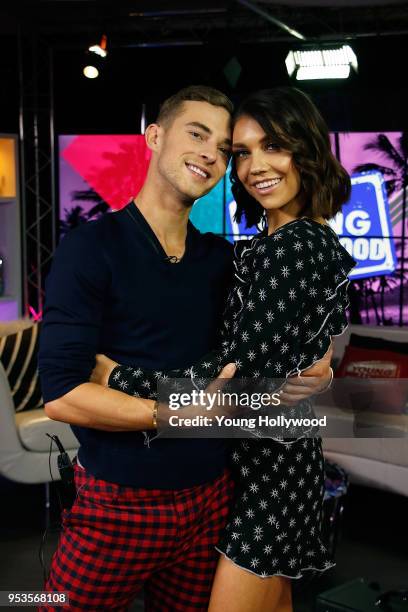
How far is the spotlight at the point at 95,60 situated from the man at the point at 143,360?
21.7ft

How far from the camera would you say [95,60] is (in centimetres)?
808

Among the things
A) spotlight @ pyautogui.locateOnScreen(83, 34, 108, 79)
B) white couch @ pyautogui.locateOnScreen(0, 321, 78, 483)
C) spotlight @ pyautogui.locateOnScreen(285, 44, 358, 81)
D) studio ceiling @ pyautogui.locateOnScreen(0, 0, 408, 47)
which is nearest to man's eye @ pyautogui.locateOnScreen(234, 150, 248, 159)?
white couch @ pyautogui.locateOnScreen(0, 321, 78, 483)

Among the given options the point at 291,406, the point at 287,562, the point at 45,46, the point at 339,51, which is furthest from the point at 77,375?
the point at 45,46

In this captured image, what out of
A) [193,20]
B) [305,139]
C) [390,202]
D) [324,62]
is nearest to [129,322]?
[305,139]

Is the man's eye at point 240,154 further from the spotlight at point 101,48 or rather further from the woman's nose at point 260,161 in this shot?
the spotlight at point 101,48

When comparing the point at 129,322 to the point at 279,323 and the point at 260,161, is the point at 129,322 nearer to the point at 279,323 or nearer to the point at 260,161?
the point at 279,323

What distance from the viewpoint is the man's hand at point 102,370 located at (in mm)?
1602

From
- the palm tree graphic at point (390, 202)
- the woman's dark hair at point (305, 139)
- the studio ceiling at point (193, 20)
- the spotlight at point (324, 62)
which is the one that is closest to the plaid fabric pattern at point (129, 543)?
the woman's dark hair at point (305, 139)

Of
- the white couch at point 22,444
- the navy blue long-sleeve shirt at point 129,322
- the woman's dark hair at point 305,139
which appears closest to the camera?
the navy blue long-sleeve shirt at point 129,322

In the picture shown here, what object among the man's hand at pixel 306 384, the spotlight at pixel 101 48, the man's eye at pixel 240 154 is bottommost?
the man's hand at pixel 306 384

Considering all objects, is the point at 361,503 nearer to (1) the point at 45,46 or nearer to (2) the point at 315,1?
(2) the point at 315,1

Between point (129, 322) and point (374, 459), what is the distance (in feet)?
9.10

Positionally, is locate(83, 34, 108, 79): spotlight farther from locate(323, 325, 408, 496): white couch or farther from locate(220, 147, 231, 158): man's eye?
locate(220, 147, 231, 158): man's eye

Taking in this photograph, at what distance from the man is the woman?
0.05m
